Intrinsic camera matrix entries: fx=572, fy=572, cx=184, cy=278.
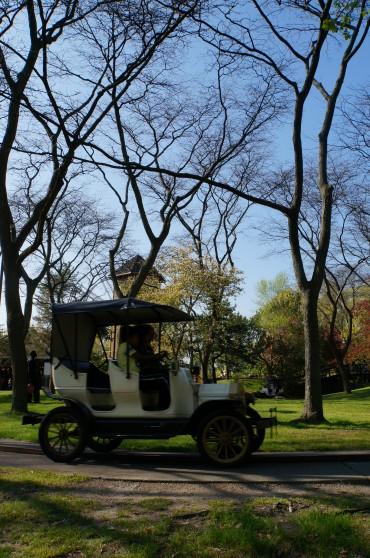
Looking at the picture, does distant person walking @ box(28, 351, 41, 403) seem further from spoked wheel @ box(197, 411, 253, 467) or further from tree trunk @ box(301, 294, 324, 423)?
spoked wheel @ box(197, 411, 253, 467)

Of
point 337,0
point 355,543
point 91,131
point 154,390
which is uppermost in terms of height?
point 91,131

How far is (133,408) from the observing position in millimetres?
8547

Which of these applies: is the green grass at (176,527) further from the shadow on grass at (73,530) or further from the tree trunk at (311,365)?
the tree trunk at (311,365)

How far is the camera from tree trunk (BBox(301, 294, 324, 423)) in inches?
526

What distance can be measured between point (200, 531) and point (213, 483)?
216 cm

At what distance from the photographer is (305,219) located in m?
34.1

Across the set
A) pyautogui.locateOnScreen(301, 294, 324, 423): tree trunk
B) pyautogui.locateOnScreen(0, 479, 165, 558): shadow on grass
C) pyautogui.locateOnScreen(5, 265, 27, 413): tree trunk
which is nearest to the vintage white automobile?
pyautogui.locateOnScreen(0, 479, 165, 558): shadow on grass

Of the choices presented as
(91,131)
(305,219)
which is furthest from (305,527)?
(305,219)

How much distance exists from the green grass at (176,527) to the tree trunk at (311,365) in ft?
24.9

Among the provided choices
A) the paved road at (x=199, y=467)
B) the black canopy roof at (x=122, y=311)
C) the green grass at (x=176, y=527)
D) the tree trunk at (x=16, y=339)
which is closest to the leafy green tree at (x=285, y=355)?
the tree trunk at (x=16, y=339)

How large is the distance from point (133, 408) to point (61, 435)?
1261mm

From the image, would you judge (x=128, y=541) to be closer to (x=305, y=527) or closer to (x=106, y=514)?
(x=106, y=514)

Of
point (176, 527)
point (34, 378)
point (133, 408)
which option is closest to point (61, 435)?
point (133, 408)

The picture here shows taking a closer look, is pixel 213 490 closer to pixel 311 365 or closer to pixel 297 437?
pixel 297 437
